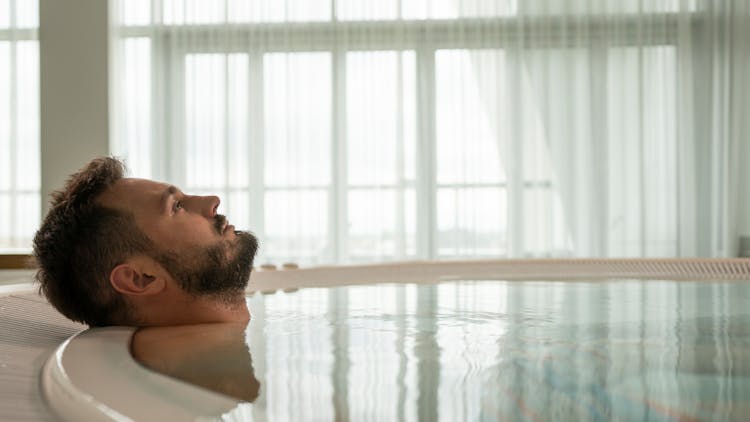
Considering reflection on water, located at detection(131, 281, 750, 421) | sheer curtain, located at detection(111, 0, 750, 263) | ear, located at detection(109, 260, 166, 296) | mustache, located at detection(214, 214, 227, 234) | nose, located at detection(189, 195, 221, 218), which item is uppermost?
sheer curtain, located at detection(111, 0, 750, 263)

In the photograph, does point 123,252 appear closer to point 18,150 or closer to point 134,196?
point 134,196

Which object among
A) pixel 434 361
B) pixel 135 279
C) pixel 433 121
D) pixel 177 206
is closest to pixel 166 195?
pixel 177 206

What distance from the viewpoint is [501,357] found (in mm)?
918

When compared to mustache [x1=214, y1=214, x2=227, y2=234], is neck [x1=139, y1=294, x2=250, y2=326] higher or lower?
lower

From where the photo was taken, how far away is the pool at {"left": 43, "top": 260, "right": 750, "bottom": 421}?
25.1 inches

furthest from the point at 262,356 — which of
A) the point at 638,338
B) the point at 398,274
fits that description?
the point at 398,274

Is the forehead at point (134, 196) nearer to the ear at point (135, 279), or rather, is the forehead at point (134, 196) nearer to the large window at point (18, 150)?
the ear at point (135, 279)

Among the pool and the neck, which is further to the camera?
the neck

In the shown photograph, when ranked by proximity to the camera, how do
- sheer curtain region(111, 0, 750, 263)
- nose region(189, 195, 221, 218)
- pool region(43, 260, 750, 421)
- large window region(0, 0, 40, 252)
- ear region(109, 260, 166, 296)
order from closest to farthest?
pool region(43, 260, 750, 421), ear region(109, 260, 166, 296), nose region(189, 195, 221, 218), large window region(0, 0, 40, 252), sheer curtain region(111, 0, 750, 263)

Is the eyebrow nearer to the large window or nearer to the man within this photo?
the man

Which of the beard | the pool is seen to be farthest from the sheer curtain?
the beard

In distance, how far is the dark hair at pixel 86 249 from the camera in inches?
46.0

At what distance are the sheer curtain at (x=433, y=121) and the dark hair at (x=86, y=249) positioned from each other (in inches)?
154

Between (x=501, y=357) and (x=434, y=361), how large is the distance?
8cm
